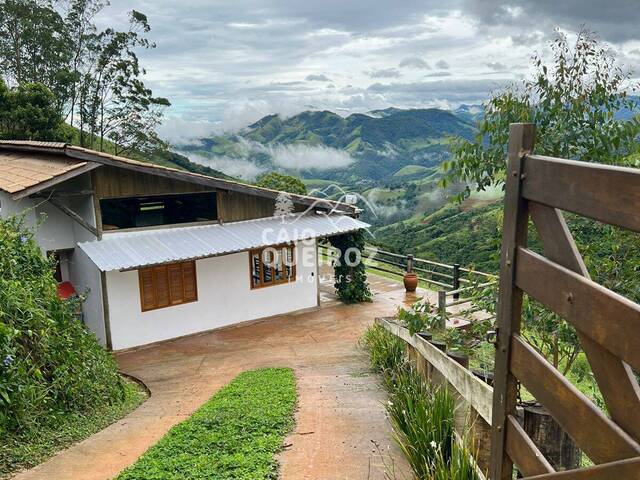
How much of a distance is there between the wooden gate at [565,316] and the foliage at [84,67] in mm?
29615

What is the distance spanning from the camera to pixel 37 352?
5512 mm

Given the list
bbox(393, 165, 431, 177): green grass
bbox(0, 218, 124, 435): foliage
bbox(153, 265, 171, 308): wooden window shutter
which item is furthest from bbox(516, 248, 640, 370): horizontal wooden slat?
bbox(393, 165, 431, 177): green grass

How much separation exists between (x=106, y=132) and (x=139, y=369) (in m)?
25.5

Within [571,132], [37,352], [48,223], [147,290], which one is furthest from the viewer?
[147,290]

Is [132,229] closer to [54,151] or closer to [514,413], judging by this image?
[54,151]

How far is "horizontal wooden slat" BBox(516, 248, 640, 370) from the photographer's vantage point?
121 cm

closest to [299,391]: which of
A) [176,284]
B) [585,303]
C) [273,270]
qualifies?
[176,284]

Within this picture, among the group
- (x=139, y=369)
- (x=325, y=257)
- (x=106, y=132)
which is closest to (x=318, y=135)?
(x=106, y=132)

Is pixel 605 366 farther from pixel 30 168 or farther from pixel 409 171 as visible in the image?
pixel 409 171

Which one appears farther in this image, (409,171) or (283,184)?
(409,171)

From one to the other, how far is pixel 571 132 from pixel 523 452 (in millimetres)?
2136

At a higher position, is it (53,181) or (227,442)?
(53,181)

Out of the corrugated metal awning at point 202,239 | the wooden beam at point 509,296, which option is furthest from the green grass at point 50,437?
the wooden beam at point 509,296

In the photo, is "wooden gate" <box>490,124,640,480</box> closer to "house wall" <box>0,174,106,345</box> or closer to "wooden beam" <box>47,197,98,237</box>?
"house wall" <box>0,174,106,345</box>
